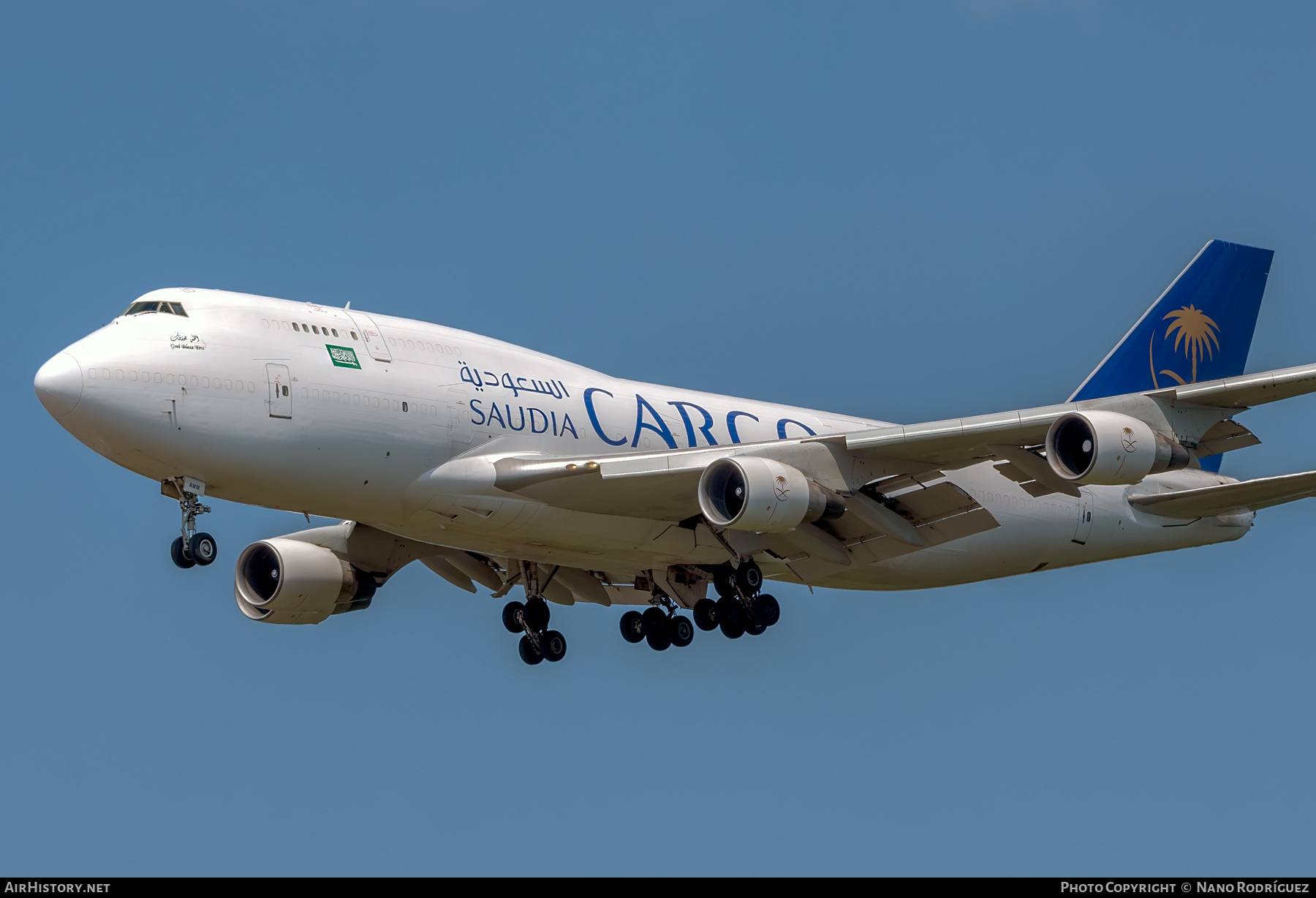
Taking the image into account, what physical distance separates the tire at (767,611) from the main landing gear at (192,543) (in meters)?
Result: 11.0

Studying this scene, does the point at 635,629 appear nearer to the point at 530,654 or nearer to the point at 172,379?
the point at 530,654

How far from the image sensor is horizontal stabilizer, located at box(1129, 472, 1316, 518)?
31.8 metres

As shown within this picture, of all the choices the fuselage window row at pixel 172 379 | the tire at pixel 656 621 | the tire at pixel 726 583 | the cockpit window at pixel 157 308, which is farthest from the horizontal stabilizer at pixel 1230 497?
the cockpit window at pixel 157 308

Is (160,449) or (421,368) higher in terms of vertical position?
(421,368)

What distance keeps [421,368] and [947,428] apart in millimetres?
9665

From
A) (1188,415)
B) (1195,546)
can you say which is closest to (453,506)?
(1188,415)

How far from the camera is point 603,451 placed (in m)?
32.2

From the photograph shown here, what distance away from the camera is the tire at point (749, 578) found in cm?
3306

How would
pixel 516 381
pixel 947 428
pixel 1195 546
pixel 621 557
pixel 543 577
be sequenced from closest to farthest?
pixel 947 428 → pixel 516 381 → pixel 621 557 → pixel 543 577 → pixel 1195 546

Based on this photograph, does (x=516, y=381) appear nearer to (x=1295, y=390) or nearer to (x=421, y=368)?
(x=421, y=368)

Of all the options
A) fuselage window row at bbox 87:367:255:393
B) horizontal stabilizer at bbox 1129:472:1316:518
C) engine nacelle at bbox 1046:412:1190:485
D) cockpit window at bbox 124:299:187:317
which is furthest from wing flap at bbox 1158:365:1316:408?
cockpit window at bbox 124:299:187:317

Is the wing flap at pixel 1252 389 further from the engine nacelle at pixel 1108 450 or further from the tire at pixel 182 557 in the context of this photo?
the tire at pixel 182 557

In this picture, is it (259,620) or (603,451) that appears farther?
(259,620)

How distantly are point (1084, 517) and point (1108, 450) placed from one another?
9.77m
